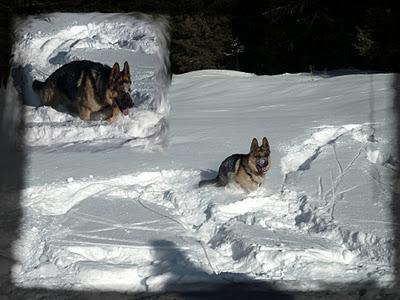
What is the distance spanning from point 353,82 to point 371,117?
119 centimetres

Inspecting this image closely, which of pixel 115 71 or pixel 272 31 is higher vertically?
pixel 272 31

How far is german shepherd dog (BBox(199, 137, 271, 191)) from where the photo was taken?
5445mm

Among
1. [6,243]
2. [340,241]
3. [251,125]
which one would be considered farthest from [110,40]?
[340,241]

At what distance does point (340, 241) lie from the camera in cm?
463

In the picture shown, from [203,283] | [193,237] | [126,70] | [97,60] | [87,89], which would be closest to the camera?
[203,283]

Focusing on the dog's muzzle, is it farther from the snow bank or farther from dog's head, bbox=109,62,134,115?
dog's head, bbox=109,62,134,115

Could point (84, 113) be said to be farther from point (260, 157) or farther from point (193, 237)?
point (193, 237)

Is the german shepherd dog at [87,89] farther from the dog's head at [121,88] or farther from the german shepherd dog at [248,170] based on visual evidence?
the german shepherd dog at [248,170]

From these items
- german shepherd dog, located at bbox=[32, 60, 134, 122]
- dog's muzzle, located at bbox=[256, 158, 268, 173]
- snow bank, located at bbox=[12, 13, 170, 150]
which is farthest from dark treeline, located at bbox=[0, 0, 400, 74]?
dog's muzzle, located at bbox=[256, 158, 268, 173]

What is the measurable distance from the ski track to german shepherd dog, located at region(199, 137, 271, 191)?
71 millimetres

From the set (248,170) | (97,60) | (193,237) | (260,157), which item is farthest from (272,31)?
(193,237)

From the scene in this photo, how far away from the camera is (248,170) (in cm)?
543

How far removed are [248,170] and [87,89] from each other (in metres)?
1.66

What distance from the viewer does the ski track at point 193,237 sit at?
4227 mm
